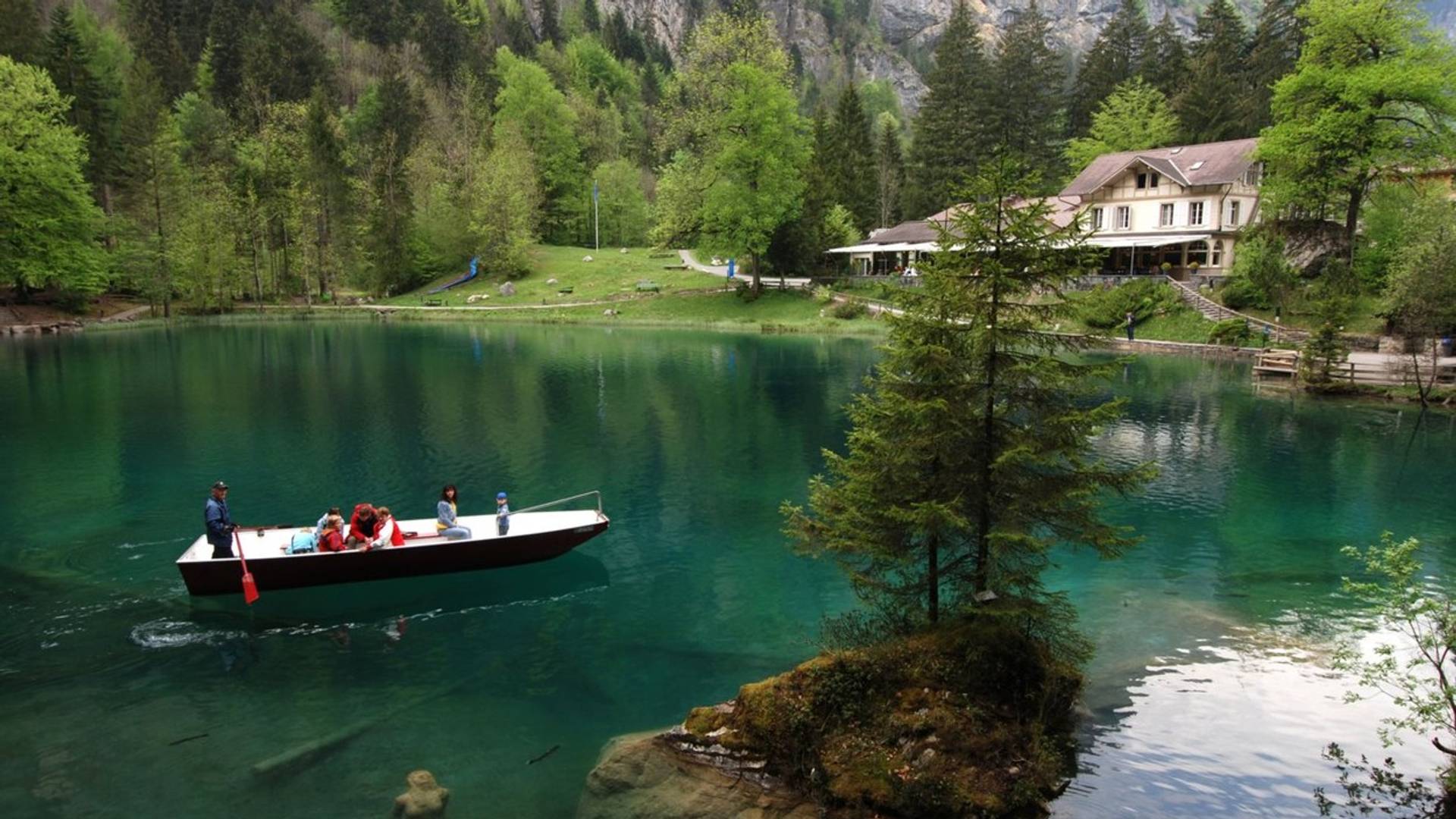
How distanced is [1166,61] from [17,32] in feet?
386

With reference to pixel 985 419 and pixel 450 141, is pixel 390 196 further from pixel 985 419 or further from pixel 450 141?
pixel 985 419

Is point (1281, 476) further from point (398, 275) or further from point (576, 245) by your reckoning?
point (576, 245)

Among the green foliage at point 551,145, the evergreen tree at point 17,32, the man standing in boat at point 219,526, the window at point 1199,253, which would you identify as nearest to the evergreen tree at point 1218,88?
the window at point 1199,253

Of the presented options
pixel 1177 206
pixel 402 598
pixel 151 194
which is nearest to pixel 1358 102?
pixel 1177 206

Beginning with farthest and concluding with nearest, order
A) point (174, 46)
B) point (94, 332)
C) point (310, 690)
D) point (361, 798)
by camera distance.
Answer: point (174, 46) → point (94, 332) → point (310, 690) → point (361, 798)

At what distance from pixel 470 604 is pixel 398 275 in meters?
86.8

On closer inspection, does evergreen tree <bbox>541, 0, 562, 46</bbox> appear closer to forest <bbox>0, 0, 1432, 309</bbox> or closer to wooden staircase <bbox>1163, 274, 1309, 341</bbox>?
forest <bbox>0, 0, 1432, 309</bbox>

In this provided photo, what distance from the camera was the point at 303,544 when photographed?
58.7 ft

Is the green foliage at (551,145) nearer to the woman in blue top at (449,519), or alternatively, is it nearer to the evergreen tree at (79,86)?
the evergreen tree at (79,86)

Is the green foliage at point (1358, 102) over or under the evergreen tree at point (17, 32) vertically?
under

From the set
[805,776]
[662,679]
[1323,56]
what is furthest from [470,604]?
[1323,56]

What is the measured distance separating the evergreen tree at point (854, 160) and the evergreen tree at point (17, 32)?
266ft

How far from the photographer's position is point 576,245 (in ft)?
377

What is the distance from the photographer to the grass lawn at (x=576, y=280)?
286 ft
